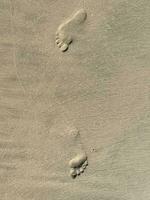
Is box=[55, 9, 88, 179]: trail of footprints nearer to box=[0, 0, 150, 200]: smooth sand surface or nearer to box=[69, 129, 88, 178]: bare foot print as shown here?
box=[0, 0, 150, 200]: smooth sand surface

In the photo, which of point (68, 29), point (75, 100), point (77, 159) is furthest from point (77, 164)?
point (68, 29)

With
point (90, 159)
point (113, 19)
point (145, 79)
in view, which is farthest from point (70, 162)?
point (113, 19)

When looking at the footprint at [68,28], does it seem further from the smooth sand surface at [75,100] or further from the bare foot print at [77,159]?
the bare foot print at [77,159]

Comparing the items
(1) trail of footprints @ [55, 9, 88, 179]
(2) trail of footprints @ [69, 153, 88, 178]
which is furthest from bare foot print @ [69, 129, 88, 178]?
(1) trail of footprints @ [55, 9, 88, 179]

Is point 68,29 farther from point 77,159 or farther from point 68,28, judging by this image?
point 77,159

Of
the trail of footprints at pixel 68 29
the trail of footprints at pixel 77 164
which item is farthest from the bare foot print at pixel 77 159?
the trail of footprints at pixel 68 29

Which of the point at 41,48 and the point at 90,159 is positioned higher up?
the point at 41,48

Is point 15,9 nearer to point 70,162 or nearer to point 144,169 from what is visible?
point 70,162
